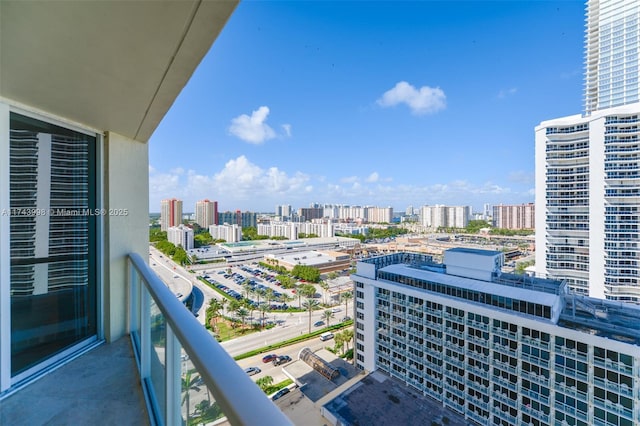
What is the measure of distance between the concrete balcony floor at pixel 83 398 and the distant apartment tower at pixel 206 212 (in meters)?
40.8

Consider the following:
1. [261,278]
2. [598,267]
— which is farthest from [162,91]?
[261,278]

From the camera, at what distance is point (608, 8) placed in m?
12.9

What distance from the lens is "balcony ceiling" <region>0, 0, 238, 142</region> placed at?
658mm

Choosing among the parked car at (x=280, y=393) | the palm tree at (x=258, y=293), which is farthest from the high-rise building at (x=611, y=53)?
the palm tree at (x=258, y=293)

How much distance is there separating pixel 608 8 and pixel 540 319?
56.0 ft

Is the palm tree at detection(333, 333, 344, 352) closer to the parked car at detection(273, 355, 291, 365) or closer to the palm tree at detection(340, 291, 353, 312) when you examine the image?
the parked car at detection(273, 355, 291, 365)

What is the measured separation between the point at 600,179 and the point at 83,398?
637 inches

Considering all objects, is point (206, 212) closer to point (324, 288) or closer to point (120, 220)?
point (324, 288)

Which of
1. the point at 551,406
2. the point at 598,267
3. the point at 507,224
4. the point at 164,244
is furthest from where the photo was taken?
the point at 507,224

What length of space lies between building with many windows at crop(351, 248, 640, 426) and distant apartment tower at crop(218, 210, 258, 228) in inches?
1506

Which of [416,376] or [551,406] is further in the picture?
[416,376]

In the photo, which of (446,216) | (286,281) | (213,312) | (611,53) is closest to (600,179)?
(611,53)

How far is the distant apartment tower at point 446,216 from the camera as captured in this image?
47416mm

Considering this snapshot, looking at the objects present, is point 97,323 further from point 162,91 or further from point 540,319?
point 540,319
